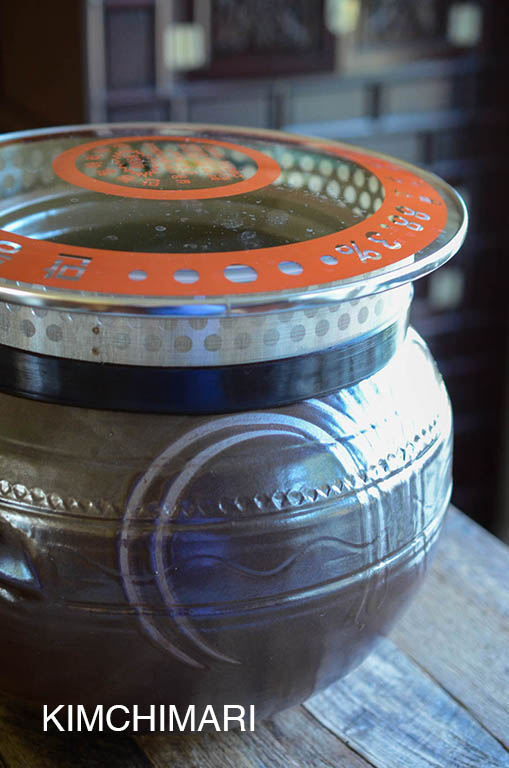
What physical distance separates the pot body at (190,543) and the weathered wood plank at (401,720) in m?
0.14

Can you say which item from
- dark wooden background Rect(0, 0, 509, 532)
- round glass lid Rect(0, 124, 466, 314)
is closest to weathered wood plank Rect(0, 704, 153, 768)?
round glass lid Rect(0, 124, 466, 314)

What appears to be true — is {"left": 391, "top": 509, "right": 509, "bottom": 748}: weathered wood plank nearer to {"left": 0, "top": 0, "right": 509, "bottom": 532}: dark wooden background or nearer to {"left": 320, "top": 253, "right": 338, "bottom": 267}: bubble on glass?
{"left": 320, "top": 253, "right": 338, "bottom": 267}: bubble on glass

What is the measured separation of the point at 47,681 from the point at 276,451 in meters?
0.25

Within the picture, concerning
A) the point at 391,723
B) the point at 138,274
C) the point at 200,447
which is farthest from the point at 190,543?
the point at 391,723

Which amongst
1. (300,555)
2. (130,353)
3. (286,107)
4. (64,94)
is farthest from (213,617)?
(286,107)

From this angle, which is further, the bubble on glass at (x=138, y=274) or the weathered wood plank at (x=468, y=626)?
the weathered wood plank at (x=468, y=626)

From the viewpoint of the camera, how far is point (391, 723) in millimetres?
830

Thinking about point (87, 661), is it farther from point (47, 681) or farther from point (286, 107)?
point (286, 107)

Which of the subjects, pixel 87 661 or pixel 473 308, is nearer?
pixel 87 661

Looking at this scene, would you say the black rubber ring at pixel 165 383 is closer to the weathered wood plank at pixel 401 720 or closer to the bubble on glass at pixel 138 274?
the bubble on glass at pixel 138 274

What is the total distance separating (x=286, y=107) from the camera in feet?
6.76

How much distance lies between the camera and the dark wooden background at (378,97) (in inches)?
70.1

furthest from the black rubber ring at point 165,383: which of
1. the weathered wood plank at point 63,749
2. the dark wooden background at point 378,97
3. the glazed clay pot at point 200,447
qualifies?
the dark wooden background at point 378,97

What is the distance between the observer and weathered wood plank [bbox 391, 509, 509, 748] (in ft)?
2.84
